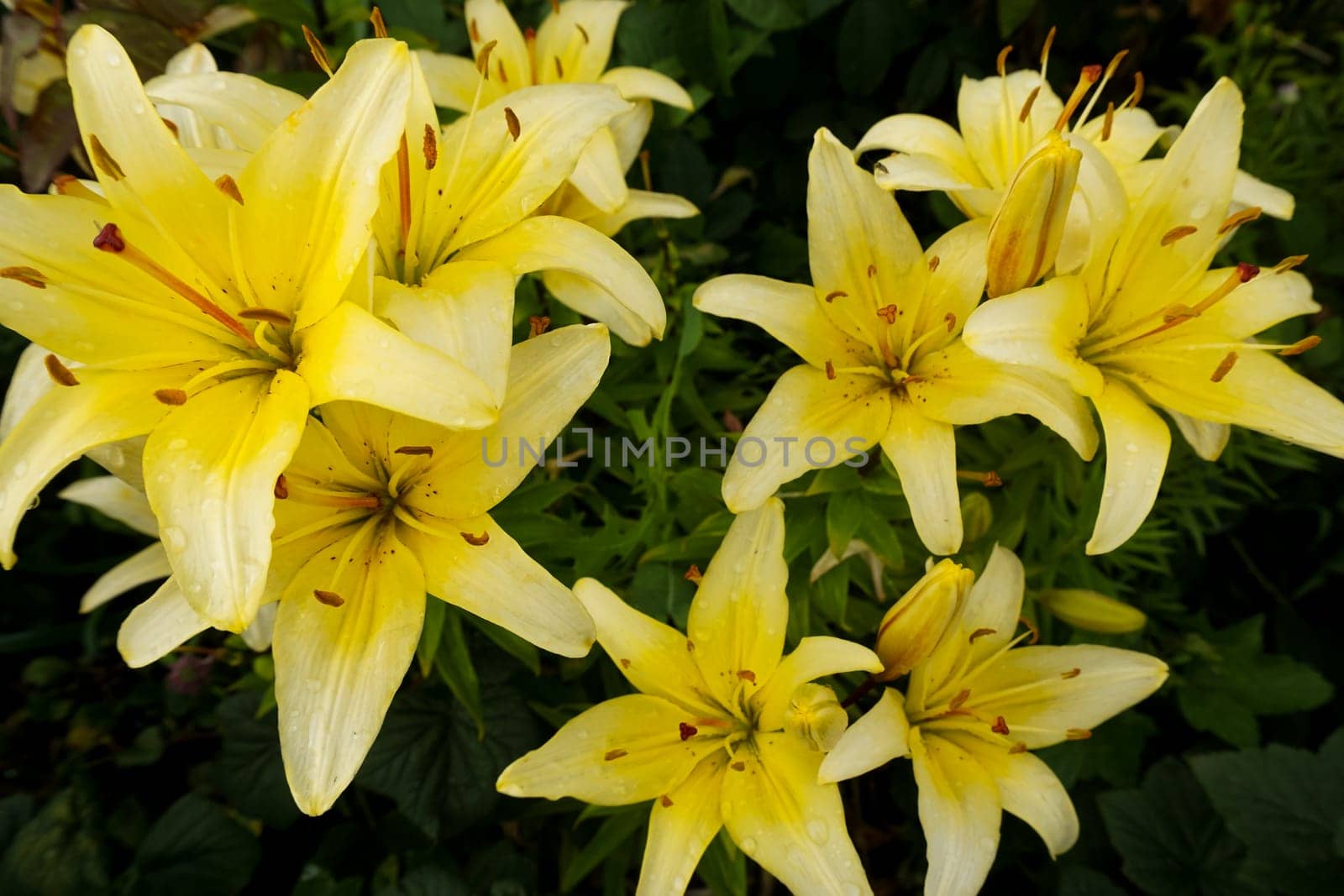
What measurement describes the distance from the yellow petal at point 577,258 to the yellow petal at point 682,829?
17.0 inches

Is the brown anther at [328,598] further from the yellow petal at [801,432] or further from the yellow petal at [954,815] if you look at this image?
the yellow petal at [954,815]

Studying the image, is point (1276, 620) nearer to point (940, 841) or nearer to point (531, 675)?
point (940, 841)

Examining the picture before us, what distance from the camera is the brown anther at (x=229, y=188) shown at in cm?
73

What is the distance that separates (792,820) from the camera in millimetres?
841

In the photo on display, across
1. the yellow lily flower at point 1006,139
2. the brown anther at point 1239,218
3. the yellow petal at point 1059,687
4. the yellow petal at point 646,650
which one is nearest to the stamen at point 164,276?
the yellow petal at point 646,650

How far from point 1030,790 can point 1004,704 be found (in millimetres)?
87

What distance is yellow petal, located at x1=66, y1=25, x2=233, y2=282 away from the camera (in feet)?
2.44

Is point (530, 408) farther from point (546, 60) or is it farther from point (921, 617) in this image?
point (546, 60)

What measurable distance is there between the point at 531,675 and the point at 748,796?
439 mm

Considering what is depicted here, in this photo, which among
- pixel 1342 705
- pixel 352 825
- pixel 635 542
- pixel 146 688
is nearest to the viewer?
pixel 635 542

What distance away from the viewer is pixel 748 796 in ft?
2.89

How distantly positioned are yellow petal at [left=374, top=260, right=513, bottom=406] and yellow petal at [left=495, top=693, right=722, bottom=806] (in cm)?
34

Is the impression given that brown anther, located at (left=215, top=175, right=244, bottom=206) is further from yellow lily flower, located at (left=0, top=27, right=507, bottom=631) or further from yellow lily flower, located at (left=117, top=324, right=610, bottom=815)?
yellow lily flower, located at (left=117, top=324, right=610, bottom=815)

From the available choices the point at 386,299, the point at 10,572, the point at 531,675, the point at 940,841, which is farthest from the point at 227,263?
the point at 10,572
